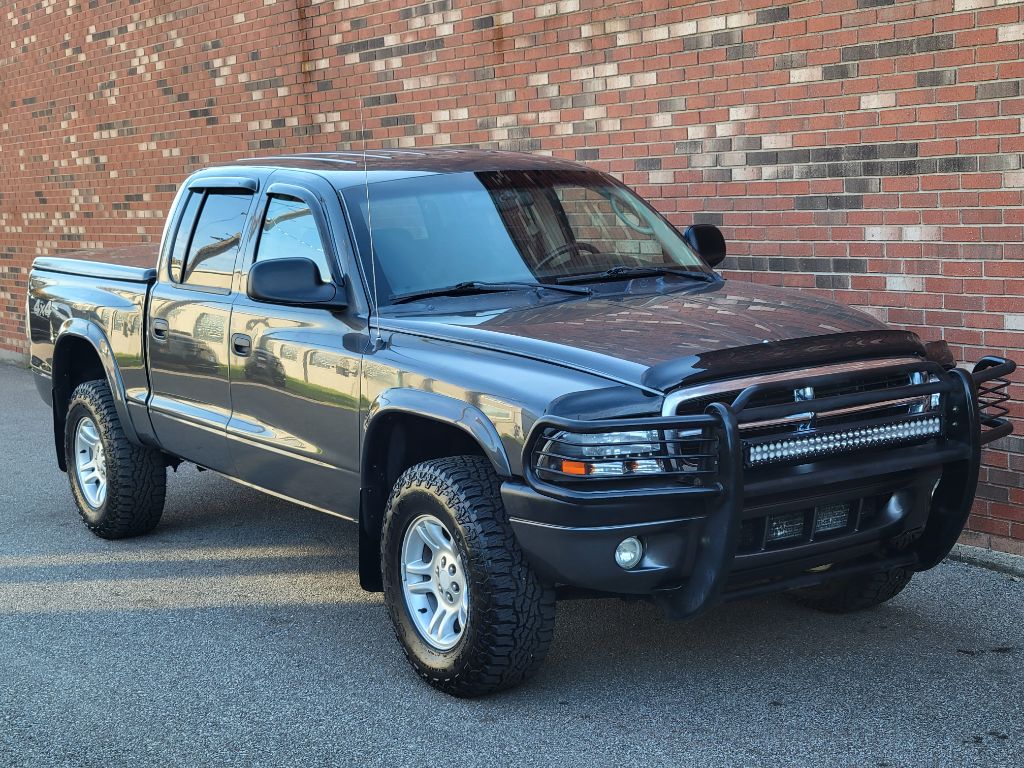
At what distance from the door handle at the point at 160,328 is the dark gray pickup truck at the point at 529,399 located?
0.02m

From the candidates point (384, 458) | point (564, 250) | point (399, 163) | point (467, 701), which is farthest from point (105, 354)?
point (467, 701)

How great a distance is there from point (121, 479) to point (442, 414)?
2984mm

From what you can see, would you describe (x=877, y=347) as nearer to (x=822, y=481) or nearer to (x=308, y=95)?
(x=822, y=481)

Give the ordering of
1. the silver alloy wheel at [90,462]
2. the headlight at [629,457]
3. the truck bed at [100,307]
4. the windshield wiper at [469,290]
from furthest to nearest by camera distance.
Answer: the silver alloy wheel at [90,462]
the truck bed at [100,307]
the windshield wiper at [469,290]
the headlight at [629,457]

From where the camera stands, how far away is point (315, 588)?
6121 millimetres

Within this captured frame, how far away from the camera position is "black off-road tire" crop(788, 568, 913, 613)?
529 centimetres

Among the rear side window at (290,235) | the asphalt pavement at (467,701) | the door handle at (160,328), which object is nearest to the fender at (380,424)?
the asphalt pavement at (467,701)

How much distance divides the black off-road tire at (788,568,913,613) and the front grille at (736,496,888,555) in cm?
73

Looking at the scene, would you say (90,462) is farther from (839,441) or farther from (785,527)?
(839,441)

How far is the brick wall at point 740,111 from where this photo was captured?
6.25 metres

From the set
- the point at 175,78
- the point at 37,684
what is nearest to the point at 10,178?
the point at 175,78

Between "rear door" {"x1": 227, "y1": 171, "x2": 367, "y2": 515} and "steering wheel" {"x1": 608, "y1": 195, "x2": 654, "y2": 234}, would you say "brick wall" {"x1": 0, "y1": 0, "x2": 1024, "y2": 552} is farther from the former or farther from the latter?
"steering wheel" {"x1": 608, "y1": 195, "x2": 654, "y2": 234}

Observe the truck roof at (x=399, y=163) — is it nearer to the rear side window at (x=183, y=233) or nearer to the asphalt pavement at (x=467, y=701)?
the rear side window at (x=183, y=233)

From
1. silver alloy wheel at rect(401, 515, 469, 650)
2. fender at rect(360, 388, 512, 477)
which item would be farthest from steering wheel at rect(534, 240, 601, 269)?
silver alloy wheel at rect(401, 515, 469, 650)
